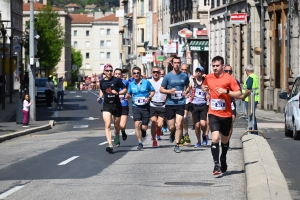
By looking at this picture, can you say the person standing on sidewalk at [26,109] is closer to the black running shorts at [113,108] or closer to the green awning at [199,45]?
the black running shorts at [113,108]

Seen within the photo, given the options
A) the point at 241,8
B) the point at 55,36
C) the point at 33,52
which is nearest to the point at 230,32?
the point at 241,8

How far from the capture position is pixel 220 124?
46.8 ft

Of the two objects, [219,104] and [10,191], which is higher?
[219,104]

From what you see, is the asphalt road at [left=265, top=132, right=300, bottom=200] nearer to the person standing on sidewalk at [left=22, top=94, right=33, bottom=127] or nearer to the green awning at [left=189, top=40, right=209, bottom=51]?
the person standing on sidewalk at [left=22, top=94, right=33, bottom=127]

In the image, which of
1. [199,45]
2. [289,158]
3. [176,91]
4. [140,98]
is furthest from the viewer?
[199,45]

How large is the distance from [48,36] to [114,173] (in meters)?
82.9

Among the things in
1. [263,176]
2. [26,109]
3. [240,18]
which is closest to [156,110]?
[263,176]

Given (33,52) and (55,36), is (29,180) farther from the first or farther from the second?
(55,36)

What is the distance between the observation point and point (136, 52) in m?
112

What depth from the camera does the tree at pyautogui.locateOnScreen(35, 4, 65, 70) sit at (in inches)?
3787

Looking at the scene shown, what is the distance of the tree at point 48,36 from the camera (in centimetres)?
9619

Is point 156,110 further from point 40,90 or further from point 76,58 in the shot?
point 76,58

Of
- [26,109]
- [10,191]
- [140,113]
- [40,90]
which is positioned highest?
[140,113]

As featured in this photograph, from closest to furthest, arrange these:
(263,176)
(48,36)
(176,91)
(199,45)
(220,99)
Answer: (263,176) < (220,99) < (176,91) < (199,45) < (48,36)
